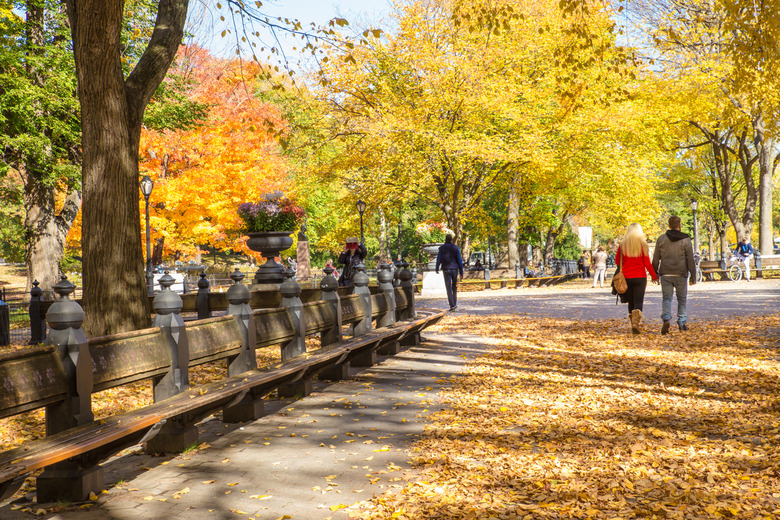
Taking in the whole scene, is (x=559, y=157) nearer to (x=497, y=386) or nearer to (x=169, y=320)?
(x=497, y=386)

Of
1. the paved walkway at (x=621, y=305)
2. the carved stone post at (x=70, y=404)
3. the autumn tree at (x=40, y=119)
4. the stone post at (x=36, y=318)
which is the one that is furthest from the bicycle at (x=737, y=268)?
the carved stone post at (x=70, y=404)

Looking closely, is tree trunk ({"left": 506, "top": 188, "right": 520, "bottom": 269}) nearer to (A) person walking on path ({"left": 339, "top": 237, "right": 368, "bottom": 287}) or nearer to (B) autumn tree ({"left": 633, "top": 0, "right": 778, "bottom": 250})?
(B) autumn tree ({"left": 633, "top": 0, "right": 778, "bottom": 250})

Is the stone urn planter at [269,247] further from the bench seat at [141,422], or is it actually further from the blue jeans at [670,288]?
the blue jeans at [670,288]

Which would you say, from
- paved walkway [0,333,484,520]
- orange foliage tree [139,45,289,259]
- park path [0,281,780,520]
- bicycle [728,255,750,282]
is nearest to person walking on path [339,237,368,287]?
orange foliage tree [139,45,289,259]

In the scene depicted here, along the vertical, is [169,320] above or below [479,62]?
below

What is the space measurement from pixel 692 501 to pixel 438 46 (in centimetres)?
2542

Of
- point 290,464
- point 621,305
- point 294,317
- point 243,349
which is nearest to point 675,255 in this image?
point 621,305

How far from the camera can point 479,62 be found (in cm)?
2695

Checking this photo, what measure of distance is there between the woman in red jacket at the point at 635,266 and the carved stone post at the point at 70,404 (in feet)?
31.8

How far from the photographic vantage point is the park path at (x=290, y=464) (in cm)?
409

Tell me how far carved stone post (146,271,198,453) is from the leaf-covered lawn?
173cm

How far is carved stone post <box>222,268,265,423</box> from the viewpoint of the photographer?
6.09m

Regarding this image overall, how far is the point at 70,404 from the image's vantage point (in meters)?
4.07

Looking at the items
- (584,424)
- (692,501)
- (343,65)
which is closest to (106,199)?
(584,424)
